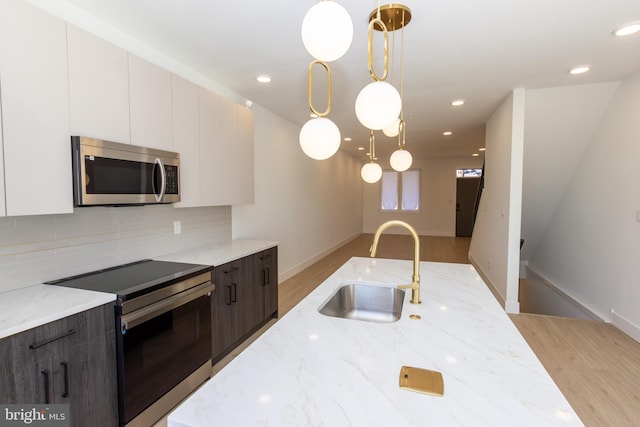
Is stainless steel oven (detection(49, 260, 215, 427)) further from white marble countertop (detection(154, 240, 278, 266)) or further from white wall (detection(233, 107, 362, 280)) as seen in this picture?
white wall (detection(233, 107, 362, 280))

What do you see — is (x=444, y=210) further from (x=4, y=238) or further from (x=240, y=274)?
(x=4, y=238)

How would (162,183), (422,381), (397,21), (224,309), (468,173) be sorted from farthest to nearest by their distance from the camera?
(468,173) → (224,309) → (162,183) → (397,21) → (422,381)

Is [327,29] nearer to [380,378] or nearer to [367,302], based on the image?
[380,378]

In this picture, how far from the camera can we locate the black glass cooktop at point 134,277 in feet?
5.75

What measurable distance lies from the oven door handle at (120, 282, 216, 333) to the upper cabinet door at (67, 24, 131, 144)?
1.04 meters

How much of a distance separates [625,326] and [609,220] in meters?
1.09

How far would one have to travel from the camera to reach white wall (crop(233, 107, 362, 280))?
13.5 feet

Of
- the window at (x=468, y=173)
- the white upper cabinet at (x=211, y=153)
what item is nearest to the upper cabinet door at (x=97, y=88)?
the white upper cabinet at (x=211, y=153)

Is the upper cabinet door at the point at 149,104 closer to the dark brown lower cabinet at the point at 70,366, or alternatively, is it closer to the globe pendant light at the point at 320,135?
the dark brown lower cabinet at the point at 70,366

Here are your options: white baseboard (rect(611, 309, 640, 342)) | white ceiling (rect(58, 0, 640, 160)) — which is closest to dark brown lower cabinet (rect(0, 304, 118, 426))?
white ceiling (rect(58, 0, 640, 160))

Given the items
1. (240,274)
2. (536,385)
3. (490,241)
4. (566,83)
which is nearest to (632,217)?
(566,83)

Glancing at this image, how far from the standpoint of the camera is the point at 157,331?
1.88m

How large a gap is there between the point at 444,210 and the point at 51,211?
33.0ft

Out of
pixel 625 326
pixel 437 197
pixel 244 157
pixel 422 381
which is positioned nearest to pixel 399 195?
pixel 437 197
